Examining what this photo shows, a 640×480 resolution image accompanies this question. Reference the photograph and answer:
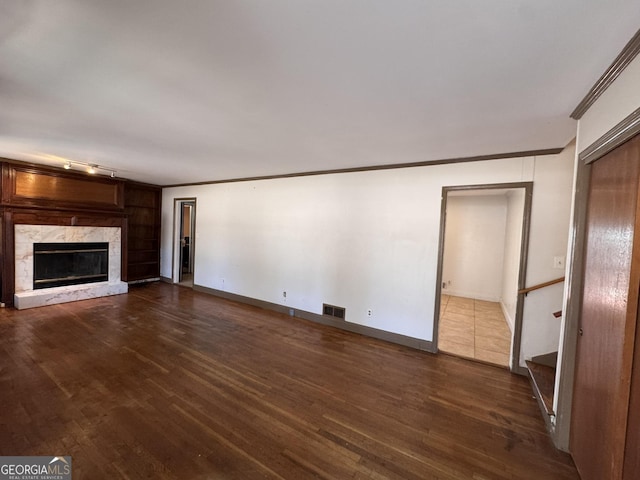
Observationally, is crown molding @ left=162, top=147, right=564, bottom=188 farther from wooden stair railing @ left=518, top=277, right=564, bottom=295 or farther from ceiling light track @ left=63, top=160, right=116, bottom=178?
ceiling light track @ left=63, top=160, right=116, bottom=178

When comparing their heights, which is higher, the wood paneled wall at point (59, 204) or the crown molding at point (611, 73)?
the crown molding at point (611, 73)

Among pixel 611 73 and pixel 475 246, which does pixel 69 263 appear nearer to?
pixel 611 73

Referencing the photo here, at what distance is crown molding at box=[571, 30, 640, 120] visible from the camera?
121 centimetres

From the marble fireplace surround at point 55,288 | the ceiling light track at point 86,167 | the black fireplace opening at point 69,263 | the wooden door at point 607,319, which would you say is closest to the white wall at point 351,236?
the wooden door at point 607,319

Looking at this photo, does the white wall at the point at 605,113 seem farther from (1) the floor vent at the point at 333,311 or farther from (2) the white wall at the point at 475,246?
(2) the white wall at the point at 475,246

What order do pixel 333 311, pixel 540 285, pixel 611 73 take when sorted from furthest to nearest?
pixel 333 311 → pixel 540 285 → pixel 611 73

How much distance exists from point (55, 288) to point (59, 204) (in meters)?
1.55

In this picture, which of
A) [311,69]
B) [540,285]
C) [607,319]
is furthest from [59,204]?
[540,285]

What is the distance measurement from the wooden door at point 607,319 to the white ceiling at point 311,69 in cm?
64

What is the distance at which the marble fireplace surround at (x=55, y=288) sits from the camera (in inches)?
174

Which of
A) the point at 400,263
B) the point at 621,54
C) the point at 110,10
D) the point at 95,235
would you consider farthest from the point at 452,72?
the point at 95,235

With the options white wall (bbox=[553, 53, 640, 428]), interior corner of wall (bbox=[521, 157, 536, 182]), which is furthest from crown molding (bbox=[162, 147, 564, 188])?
white wall (bbox=[553, 53, 640, 428])

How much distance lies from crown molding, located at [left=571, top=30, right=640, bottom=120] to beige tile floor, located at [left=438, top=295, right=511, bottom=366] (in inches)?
107

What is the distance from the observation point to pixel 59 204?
4770 mm
